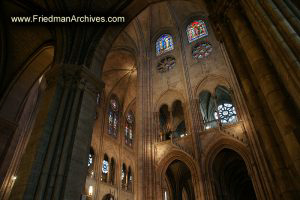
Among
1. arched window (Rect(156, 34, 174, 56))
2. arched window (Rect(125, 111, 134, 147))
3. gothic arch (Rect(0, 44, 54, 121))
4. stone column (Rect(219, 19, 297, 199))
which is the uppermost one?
arched window (Rect(156, 34, 174, 56))

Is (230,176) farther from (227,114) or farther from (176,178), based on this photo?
(227,114)

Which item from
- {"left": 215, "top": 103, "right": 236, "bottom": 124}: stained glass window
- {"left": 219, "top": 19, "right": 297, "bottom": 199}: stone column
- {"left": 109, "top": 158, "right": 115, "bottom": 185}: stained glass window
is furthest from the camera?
{"left": 109, "top": 158, "right": 115, "bottom": 185}: stained glass window

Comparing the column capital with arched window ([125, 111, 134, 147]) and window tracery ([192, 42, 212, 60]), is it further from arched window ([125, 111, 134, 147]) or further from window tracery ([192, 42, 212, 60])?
arched window ([125, 111, 134, 147])

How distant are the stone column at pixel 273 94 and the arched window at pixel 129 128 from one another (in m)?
18.5

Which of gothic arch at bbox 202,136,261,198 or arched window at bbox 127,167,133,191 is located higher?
arched window at bbox 127,167,133,191

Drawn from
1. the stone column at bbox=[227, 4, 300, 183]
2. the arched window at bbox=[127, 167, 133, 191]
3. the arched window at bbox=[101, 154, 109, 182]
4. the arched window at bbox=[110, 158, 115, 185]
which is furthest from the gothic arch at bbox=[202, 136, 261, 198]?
the arched window at bbox=[127, 167, 133, 191]

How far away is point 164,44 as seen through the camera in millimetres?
15680

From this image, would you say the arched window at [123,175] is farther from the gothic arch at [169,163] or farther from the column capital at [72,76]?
the column capital at [72,76]

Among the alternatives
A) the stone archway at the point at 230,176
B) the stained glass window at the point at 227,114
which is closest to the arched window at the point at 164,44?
the stained glass window at the point at 227,114

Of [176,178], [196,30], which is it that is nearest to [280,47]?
[196,30]

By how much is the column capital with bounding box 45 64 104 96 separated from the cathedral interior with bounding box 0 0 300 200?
A: 36mm

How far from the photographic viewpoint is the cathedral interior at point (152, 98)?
126 inches

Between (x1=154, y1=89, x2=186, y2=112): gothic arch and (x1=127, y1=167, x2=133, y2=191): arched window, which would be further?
(x1=127, y1=167, x2=133, y2=191): arched window

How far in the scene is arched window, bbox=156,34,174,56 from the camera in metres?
15.3
